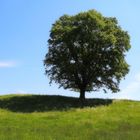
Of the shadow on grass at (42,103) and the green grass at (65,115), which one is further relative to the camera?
the shadow on grass at (42,103)

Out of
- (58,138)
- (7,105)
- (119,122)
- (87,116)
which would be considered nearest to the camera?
(58,138)

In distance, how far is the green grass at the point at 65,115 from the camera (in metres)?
36.8

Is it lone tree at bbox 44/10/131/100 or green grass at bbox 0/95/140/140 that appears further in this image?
lone tree at bbox 44/10/131/100

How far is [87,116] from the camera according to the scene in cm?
4912

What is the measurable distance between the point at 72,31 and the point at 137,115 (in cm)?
2338

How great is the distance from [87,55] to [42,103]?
35.3 feet

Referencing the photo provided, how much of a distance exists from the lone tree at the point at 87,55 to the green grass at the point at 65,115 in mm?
3712

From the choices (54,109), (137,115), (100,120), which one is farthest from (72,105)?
(100,120)

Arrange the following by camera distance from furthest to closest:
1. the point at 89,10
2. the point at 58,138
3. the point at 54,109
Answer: the point at 89,10 < the point at 54,109 < the point at 58,138

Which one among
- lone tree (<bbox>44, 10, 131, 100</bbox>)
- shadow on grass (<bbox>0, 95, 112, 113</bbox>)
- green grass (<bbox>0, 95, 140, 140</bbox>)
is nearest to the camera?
green grass (<bbox>0, 95, 140, 140</bbox>)

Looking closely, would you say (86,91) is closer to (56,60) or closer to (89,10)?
(56,60)

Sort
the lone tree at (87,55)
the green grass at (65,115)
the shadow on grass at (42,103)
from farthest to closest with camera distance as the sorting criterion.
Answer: the lone tree at (87,55)
the shadow on grass at (42,103)
the green grass at (65,115)

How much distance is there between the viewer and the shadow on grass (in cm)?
6088

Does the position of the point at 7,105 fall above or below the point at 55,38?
below
